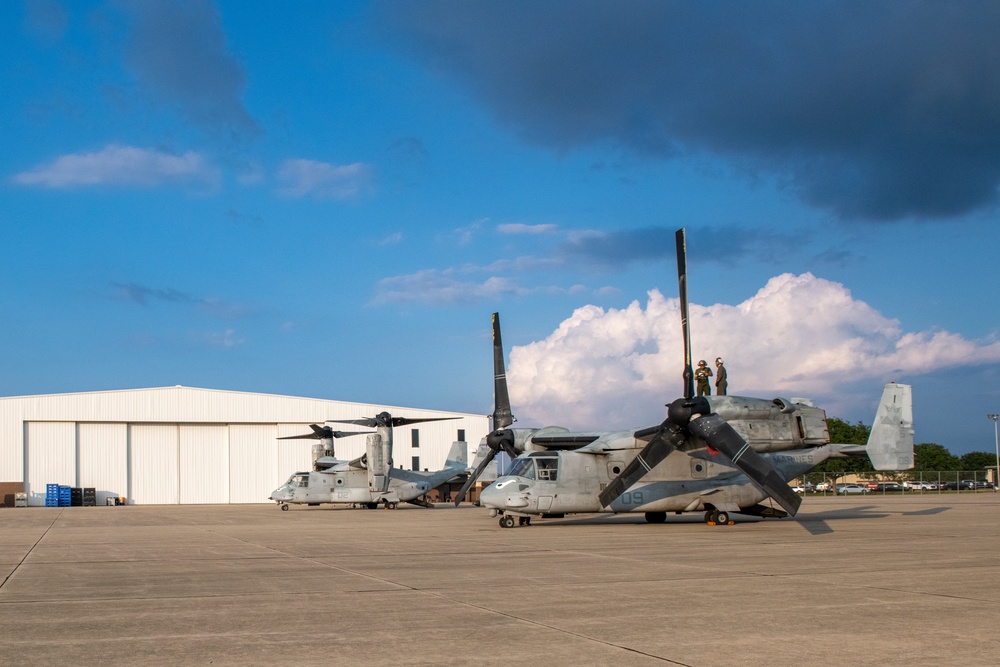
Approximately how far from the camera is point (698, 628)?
29.4 ft

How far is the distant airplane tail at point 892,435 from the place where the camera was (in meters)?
30.8

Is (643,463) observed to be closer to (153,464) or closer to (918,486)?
(153,464)

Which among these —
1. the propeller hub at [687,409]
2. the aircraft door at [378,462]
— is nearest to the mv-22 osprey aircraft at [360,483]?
the aircraft door at [378,462]

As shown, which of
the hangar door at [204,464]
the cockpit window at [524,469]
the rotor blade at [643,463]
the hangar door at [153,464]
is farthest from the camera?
the hangar door at [204,464]

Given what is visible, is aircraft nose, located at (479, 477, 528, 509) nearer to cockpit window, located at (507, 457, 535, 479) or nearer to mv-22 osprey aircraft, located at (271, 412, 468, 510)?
cockpit window, located at (507, 457, 535, 479)

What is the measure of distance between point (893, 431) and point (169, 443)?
54.3 m

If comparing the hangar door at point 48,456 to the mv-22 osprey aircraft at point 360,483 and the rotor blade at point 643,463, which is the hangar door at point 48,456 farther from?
the rotor blade at point 643,463

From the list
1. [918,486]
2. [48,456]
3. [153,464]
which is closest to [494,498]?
[153,464]

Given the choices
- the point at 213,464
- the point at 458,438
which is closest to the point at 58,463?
Answer: the point at 213,464

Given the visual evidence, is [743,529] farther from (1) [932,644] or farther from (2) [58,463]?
(2) [58,463]

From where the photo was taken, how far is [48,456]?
65500 mm

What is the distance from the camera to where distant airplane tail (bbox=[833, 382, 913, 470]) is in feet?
101

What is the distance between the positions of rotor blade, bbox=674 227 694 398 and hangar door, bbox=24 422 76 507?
54141mm

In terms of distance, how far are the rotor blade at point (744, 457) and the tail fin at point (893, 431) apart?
906 cm
